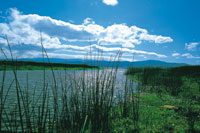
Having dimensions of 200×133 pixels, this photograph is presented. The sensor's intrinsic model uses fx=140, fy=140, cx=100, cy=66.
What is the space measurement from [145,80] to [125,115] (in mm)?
9201

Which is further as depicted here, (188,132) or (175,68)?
(175,68)

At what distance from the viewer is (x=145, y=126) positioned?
→ 136 inches

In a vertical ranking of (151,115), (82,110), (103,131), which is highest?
(82,110)

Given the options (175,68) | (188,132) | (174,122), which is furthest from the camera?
(175,68)

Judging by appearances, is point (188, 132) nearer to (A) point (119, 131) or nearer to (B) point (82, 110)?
(A) point (119, 131)

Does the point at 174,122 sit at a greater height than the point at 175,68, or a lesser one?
lesser

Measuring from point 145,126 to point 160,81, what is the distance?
9.78 metres

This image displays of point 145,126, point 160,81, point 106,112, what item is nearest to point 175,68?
point 160,81

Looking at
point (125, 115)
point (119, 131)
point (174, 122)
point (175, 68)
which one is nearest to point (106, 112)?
point (119, 131)

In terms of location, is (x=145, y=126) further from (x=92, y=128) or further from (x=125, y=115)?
(x=92, y=128)

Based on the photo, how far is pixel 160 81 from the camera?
12297 millimetres

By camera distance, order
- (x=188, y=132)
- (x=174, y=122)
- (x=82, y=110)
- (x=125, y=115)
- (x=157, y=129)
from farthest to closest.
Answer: (x=125, y=115) < (x=174, y=122) < (x=157, y=129) < (x=188, y=132) < (x=82, y=110)

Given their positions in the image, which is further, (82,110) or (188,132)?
(188,132)

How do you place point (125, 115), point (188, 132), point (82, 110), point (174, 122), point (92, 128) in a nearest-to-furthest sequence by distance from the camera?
point (92, 128) < point (82, 110) < point (188, 132) < point (174, 122) < point (125, 115)
